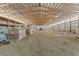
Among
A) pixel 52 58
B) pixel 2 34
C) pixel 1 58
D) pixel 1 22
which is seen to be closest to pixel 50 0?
pixel 52 58

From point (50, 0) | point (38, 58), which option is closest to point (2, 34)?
point (38, 58)

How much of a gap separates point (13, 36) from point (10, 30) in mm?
460

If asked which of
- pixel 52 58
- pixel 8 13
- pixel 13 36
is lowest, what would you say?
pixel 52 58

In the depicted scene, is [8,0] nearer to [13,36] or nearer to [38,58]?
[38,58]

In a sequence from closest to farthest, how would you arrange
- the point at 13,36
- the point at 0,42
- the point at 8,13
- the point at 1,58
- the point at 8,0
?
the point at 1,58 → the point at 8,0 → the point at 0,42 → the point at 13,36 → the point at 8,13

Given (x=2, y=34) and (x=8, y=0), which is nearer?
(x=8, y=0)

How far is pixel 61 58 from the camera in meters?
4.28

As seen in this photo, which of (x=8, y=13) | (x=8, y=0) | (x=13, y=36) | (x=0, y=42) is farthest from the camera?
(x=8, y=13)

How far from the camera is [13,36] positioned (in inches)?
287

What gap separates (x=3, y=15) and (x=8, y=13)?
443mm

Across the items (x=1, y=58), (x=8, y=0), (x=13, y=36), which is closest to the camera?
(x=1, y=58)

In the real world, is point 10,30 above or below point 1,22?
below

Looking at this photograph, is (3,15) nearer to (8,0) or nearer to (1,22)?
(1,22)

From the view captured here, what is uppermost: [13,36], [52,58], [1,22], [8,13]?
[8,13]
